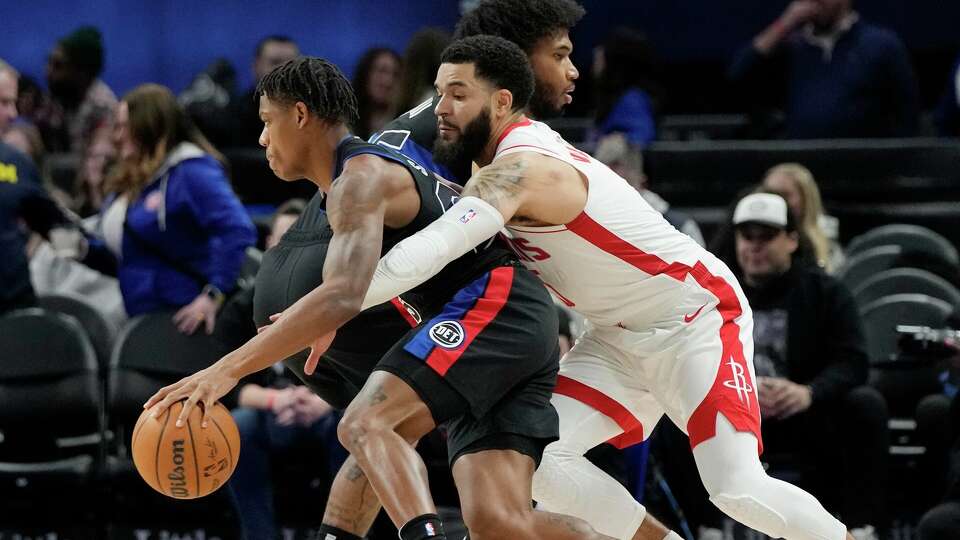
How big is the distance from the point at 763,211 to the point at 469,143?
2415 mm

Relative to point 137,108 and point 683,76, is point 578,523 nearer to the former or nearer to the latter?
point 137,108

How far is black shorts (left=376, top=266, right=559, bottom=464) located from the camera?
14.4 feet

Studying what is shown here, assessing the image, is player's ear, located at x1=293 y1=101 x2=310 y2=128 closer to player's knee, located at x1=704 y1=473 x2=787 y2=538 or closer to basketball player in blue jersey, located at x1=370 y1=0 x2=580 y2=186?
basketball player in blue jersey, located at x1=370 y1=0 x2=580 y2=186

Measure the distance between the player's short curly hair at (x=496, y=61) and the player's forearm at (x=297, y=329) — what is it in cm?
94

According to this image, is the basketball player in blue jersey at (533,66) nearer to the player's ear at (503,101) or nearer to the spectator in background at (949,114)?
the player's ear at (503,101)

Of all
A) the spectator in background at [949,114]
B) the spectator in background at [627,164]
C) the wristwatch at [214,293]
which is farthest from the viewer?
the spectator in background at [949,114]

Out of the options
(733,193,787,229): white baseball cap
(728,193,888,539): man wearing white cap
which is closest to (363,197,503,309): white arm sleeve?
(728,193,888,539): man wearing white cap

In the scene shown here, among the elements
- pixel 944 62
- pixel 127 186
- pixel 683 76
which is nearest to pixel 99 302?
pixel 127 186

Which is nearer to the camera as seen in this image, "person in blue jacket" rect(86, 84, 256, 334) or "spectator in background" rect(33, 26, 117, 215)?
"person in blue jacket" rect(86, 84, 256, 334)

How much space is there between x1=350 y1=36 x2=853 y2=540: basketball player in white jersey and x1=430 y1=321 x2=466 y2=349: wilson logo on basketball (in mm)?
381

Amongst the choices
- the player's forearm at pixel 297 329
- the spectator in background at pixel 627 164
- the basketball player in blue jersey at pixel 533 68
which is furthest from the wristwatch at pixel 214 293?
the player's forearm at pixel 297 329

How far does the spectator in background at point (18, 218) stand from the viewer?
285 inches

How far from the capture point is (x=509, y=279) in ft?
15.1

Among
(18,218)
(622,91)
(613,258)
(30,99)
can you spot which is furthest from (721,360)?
(30,99)
